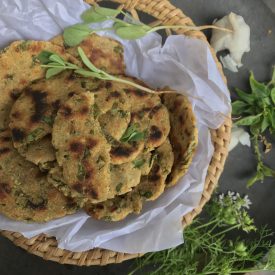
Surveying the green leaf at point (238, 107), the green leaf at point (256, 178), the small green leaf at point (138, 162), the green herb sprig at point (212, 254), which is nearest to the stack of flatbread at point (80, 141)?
the small green leaf at point (138, 162)

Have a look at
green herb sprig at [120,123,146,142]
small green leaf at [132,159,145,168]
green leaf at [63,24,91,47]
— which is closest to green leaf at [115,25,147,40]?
green leaf at [63,24,91,47]

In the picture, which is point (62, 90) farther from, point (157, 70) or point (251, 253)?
point (251, 253)

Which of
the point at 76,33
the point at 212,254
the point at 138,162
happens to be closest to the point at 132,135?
the point at 138,162

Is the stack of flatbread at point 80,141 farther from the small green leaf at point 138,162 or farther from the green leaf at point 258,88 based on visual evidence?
the green leaf at point 258,88

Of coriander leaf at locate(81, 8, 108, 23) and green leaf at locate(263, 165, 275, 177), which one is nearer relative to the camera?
coriander leaf at locate(81, 8, 108, 23)

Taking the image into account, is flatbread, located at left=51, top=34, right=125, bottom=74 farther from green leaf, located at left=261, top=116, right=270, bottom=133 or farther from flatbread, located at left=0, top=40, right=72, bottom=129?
green leaf, located at left=261, top=116, right=270, bottom=133
